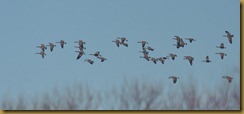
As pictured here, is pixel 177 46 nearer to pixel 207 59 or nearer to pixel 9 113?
pixel 207 59

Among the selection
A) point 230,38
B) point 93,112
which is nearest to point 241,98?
point 93,112

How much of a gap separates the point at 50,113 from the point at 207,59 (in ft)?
24.4

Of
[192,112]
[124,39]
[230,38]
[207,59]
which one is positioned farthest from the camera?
[124,39]

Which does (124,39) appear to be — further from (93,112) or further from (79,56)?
(93,112)

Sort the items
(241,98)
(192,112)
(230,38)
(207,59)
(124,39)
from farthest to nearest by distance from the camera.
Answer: (124,39)
(207,59)
(230,38)
(241,98)
(192,112)

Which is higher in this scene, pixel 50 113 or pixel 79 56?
pixel 79 56

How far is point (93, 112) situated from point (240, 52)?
2837 millimetres

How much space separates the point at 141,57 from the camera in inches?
698

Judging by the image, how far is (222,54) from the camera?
52.8 ft

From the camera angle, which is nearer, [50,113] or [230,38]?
[50,113]

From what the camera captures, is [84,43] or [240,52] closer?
[240,52]

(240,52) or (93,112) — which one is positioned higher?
(240,52)

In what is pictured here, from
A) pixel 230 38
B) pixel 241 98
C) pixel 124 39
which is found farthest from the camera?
pixel 124 39

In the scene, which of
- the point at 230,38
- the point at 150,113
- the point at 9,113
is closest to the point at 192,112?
the point at 150,113
